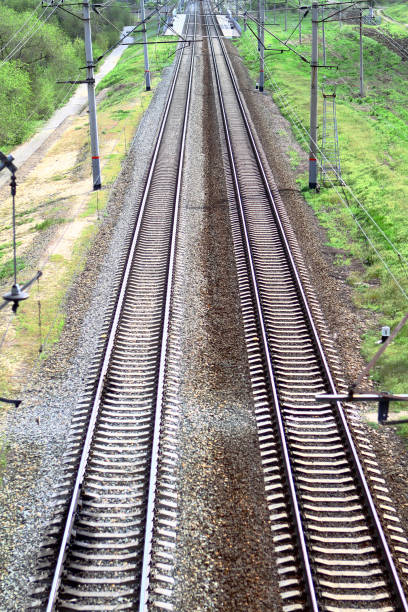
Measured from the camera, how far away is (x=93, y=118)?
2695 cm

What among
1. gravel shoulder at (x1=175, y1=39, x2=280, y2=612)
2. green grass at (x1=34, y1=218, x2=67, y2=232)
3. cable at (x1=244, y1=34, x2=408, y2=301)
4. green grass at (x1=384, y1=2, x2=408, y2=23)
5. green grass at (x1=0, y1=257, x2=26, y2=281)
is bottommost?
gravel shoulder at (x1=175, y1=39, x2=280, y2=612)

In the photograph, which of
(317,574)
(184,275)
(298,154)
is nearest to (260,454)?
(317,574)

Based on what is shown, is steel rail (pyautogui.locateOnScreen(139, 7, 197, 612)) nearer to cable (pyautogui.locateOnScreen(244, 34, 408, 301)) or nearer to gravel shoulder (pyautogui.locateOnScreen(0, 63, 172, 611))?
gravel shoulder (pyautogui.locateOnScreen(0, 63, 172, 611))

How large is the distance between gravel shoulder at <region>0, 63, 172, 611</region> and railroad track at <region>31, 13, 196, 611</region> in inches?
9.6

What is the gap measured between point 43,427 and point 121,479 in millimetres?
2308

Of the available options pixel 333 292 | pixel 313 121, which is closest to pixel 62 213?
pixel 313 121

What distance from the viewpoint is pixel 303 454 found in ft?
38.4

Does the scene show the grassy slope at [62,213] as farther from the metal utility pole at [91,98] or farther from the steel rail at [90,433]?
the steel rail at [90,433]

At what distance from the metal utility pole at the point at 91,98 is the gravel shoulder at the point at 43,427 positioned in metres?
6.58

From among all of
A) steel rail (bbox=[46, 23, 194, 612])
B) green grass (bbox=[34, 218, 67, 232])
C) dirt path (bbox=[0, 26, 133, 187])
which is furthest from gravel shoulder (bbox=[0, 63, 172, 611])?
dirt path (bbox=[0, 26, 133, 187])

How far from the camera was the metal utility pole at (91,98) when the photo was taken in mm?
25406

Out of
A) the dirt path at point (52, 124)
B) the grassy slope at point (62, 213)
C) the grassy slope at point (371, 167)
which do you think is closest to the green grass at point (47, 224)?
the grassy slope at point (62, 213)

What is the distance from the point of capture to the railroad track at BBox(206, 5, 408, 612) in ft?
29.9

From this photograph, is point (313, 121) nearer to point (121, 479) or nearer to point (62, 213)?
point (62, 213)
